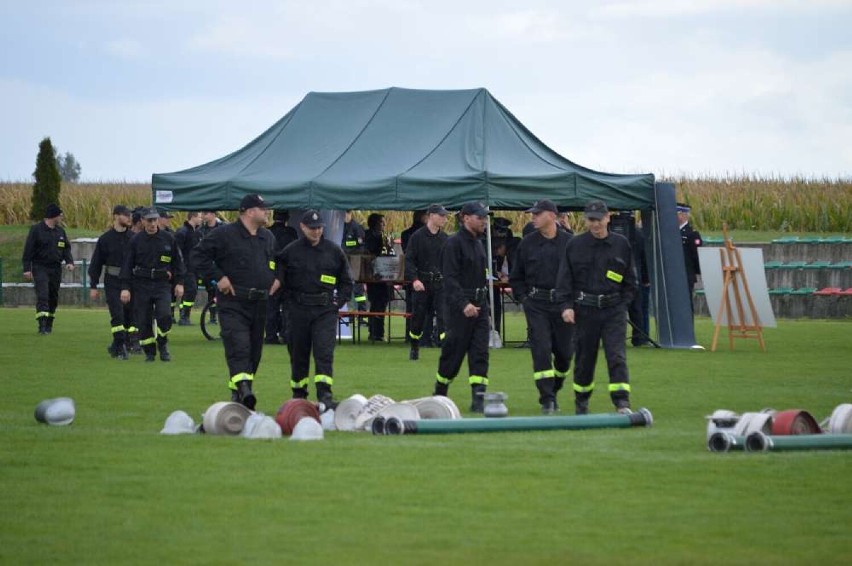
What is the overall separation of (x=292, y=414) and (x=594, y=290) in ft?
11.1

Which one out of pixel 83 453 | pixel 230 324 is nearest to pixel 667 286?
pixel 230 324

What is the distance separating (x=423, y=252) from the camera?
24.0m

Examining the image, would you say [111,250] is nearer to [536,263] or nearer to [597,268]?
[536,263]

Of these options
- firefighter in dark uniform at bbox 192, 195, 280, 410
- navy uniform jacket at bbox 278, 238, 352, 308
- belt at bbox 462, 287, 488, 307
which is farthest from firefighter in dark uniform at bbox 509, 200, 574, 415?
firefighter in dark uniform at bbox 192, 195, 280, 410

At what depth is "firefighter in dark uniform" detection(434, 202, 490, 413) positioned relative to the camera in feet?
55.6

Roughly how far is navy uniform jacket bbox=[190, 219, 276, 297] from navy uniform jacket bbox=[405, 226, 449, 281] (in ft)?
23.0

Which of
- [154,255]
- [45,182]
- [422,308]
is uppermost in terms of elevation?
[45,182]

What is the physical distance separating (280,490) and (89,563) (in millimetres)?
2401

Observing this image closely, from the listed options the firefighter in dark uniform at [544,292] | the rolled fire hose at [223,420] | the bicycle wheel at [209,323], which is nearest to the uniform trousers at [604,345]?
the firefighter in dark uniform at [544,292]

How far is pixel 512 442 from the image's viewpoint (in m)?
13.6

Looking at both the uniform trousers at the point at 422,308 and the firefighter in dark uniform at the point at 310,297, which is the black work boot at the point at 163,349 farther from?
the firefighter in dark uniform at the point at 310,297

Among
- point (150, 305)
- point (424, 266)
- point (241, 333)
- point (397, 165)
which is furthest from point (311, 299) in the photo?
point (397, 165)

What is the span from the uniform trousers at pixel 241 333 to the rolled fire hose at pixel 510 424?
225cm

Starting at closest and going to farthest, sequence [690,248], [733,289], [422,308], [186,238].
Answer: [422,308] → [733,289] → [690,248] → [186,238]
